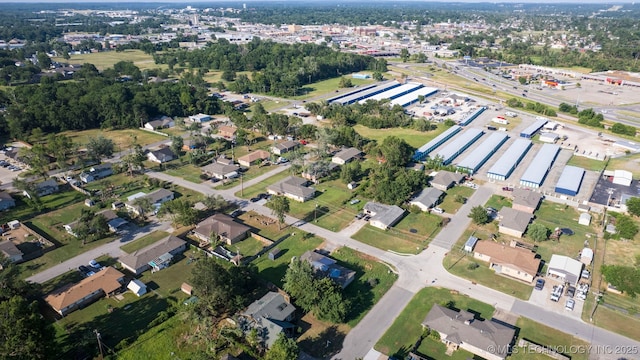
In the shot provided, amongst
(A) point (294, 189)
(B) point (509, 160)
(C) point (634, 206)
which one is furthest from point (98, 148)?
(C) point (634, 206)

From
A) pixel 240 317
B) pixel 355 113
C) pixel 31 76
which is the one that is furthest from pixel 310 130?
pixel 31 76

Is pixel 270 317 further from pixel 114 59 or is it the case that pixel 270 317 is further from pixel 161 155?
pixel 114 59

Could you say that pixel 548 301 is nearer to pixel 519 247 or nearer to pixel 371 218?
pixel 519 247

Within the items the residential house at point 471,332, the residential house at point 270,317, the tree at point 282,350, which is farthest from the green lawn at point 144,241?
the residential house at point 471,332

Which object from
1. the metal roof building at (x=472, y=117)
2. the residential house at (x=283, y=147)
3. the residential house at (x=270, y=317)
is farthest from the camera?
the metal roof building at (x=472, y=117)

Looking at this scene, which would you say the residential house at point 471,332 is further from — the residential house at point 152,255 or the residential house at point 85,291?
the residential house at point 85,291
